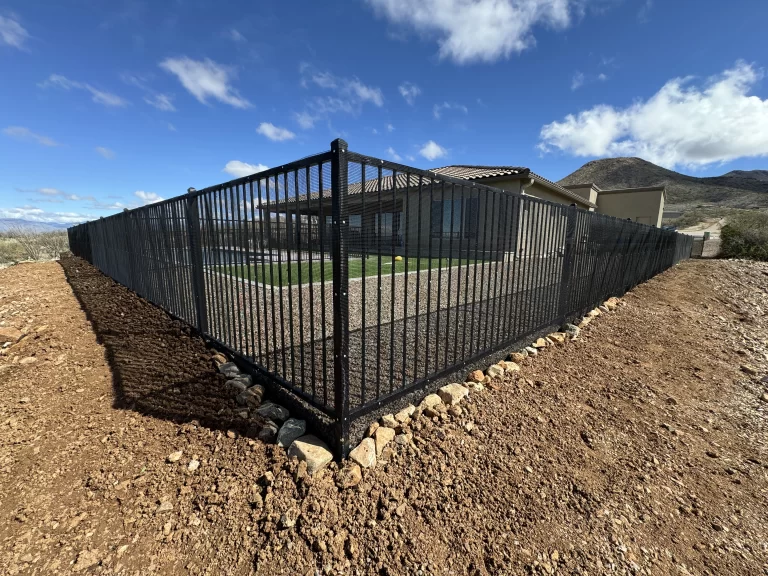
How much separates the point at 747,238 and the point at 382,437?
936 inches

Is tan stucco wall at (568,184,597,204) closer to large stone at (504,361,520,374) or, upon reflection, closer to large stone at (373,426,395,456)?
large stone at (504,361,520,374)

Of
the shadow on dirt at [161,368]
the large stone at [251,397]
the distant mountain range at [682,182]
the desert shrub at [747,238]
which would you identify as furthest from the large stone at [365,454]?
the distant mountain range at [682,182]

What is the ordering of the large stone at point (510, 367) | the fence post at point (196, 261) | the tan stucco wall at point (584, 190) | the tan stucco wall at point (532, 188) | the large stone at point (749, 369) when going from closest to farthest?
the large stone at point (510, 367)
the fence post at point (196, 261)
the large stone at point (749, 369)
the tan stucco wall at point (532, 188)
the tan stucco wall at point (584, 190)

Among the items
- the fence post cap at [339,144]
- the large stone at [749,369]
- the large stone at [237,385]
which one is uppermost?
the fence post cap at [339,144]

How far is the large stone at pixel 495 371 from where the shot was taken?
3.25 m

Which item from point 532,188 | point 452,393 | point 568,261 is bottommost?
point 452,393

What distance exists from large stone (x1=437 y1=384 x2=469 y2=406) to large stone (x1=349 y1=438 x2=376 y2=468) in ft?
2.70

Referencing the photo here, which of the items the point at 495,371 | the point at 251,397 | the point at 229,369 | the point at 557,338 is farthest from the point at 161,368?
the point at 557,338

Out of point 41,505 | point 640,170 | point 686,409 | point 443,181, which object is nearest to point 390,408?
point 443,181

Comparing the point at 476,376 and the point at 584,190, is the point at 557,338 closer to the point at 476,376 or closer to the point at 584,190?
the point at 476,376

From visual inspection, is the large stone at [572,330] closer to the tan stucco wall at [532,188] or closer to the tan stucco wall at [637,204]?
the tan stucco wall at [532,188]

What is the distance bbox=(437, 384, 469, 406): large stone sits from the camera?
8.88 ft

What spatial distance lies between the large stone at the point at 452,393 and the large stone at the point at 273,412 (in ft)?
4.17

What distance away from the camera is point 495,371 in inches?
129
